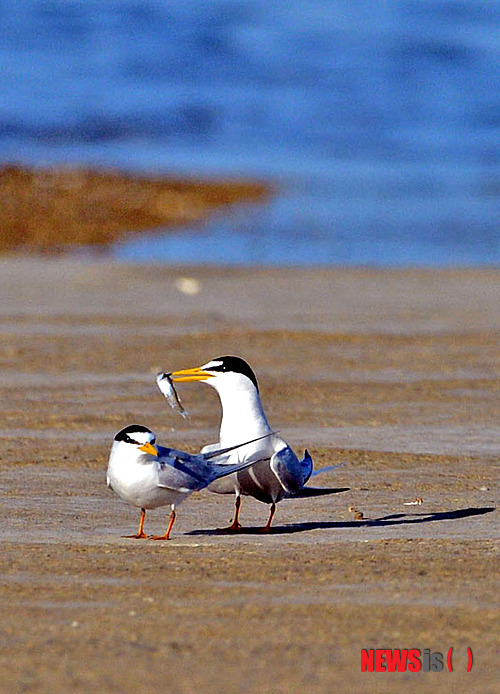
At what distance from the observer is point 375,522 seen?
247 inches

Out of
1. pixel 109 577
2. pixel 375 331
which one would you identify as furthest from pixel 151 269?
pixel 109 577

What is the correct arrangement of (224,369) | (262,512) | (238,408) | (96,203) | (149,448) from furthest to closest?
1. (96,203)
2. (262,512)
3. (224,369)
4. (238,408)
5. (149,448)

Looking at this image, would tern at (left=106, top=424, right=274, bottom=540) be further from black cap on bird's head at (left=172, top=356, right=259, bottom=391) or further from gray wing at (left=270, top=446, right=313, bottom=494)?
black cap on bird's head at (left=172, top=356, right=259, bottom=391)

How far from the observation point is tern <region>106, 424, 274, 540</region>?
5.78 meters

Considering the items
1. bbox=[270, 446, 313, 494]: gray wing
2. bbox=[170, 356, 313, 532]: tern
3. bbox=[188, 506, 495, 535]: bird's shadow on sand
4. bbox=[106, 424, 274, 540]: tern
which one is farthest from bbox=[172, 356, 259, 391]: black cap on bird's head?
bbox=[188, 506, 495, 535]: bird's shadow on sand

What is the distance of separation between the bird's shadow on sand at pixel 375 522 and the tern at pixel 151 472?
0.31 m

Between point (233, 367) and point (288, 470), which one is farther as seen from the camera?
point (233, 367)

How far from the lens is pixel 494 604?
4773 millimetres

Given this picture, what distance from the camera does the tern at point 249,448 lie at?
605cm

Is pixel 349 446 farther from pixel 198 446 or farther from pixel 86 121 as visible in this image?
pixel 86 121

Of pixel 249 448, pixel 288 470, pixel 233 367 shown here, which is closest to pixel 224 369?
pixel 233 367

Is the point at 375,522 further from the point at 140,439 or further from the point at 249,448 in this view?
the point at 140,439

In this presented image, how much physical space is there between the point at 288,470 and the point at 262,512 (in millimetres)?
705

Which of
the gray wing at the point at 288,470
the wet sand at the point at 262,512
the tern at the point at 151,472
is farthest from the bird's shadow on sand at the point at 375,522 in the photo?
the tern at the point at 151,472
